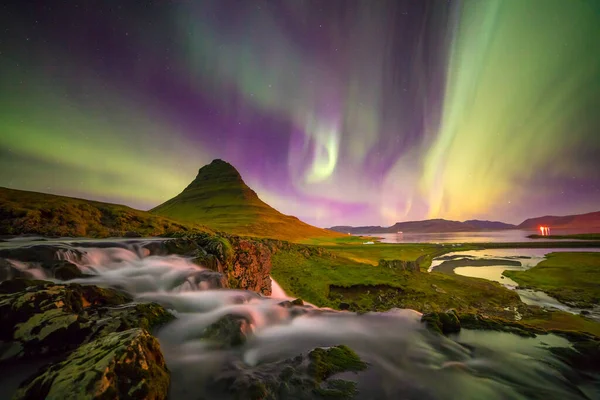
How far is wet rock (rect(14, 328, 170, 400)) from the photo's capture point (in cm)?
361

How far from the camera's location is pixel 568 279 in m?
39.5

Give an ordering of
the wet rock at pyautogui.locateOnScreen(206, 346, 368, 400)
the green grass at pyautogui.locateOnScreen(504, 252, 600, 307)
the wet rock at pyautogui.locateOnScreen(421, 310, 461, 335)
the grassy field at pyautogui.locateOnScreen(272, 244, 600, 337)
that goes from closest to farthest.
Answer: the wet rock at pyautogui.locateOnScreen(206, 346, 368, 400) < the wet rock at pyautogui.locateOnScreen(421, 310, 461, 335) < the grassy field at pyautogui.locateOnScreen(272, 244, 600, 337) < the green grass at pyautogui.locateOnScreen(504, 252, 600, 307)

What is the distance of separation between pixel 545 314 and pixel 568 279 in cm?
2634

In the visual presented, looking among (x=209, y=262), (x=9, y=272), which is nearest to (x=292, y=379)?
(x=209, y=262)

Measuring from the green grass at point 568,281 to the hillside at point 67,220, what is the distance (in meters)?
50.7

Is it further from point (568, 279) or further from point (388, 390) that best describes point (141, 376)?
point (568, 279)

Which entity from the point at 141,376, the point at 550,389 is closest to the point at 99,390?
the point at 141,376

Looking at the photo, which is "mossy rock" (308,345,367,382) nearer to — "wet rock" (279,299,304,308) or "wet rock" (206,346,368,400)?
"wet rock" (206,346,368,400)

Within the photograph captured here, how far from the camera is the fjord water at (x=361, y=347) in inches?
247

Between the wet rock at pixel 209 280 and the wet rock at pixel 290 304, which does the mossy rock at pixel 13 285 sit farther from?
the wet rock at pixel 290 304

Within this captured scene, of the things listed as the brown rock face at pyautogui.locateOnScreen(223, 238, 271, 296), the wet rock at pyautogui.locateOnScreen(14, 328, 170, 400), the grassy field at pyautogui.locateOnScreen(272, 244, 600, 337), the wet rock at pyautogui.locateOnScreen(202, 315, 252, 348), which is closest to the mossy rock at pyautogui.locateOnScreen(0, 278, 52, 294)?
the wet rock at pyautogui.locateOnScreen(14, 328, 170, 400)

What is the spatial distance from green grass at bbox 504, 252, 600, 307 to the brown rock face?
3520cm

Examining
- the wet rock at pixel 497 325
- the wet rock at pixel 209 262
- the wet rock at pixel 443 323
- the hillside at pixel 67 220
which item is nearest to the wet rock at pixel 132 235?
the hillside at pixel 67 220

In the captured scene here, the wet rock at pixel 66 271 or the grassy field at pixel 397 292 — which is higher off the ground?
the wet rock at pixel 66 271
